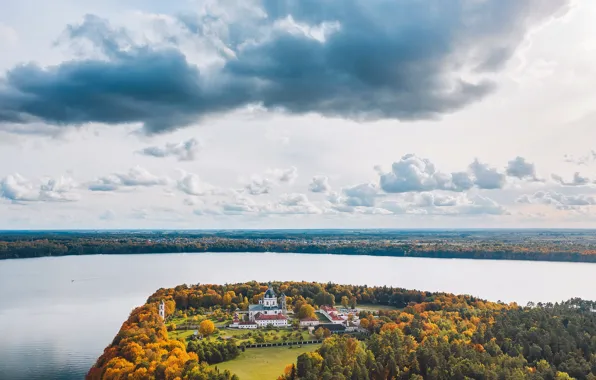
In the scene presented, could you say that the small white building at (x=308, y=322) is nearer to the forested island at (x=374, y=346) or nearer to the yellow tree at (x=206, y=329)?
the forested island at (x=374, y=346)

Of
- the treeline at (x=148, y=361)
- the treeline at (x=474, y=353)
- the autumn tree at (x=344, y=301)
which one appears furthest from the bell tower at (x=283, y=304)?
the treeline at (x=148, y=361)

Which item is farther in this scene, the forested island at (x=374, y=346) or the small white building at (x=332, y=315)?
the small white building at (x=332, y=315)

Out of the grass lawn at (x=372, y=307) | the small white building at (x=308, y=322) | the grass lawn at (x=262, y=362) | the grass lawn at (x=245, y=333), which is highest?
the small white building at (x=308, y=322)

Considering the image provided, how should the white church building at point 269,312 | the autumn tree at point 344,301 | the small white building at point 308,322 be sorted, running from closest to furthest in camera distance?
1. the small white building at point 308,322
2. the white church building at point 269,312
3. the autumn tree at point 344,301

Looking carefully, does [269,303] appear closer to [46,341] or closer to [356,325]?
[356,325]

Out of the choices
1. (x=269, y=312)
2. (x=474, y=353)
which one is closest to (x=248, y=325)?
(x=269, y=312)

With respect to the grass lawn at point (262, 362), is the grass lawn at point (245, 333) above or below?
above
